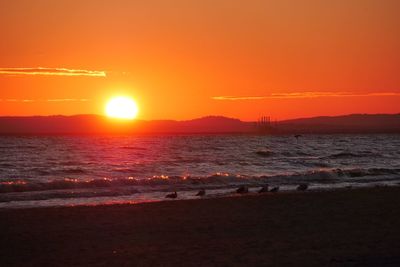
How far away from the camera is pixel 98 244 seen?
36.9 feet

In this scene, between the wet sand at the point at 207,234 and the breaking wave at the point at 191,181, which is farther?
the breaking wave at the point at 191,181

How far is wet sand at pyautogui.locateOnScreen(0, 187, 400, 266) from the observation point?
978cm

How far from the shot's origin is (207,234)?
12203mm

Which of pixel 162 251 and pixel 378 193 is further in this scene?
pixel 378 193

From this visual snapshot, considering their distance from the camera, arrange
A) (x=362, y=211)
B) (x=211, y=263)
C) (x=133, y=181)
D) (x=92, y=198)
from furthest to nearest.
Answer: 1. (x=133, y=181)
2. (x=92, y=198)
3. (x=362, y=211)
4. (x=211, y=263)

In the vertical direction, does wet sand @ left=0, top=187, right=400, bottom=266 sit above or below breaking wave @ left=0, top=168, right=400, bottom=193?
above

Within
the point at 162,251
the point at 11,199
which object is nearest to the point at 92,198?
the point at 11,199

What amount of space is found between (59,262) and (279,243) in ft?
13.6

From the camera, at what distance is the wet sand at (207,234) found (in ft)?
32.1

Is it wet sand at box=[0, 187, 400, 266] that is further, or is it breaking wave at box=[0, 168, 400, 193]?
breaking wave at box=[0, 168, 400, 193]

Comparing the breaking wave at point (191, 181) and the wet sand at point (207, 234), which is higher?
the wet sand at point (207, 234)

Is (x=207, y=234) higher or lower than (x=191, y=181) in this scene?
higher

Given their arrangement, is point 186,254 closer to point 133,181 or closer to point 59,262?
point 59,262

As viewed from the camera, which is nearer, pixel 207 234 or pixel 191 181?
pixel 207 234
